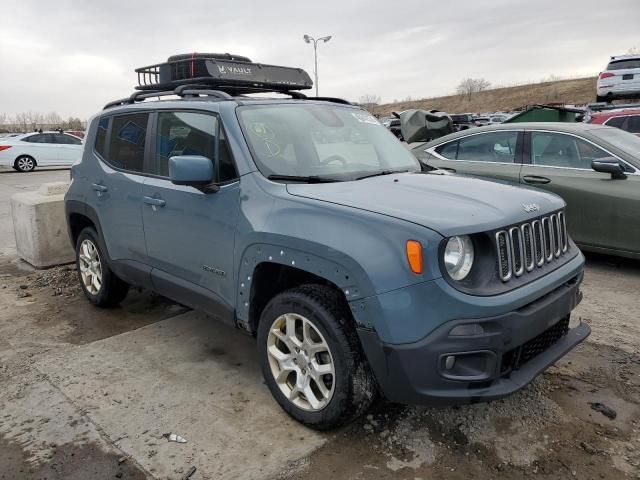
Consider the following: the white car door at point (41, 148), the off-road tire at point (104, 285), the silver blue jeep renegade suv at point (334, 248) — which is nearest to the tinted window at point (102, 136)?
the silver blue jeep renegade suv at point (334, 248)

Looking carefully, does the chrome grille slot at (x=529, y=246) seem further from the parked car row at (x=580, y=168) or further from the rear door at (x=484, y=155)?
the rear door at (x=484, y=155)

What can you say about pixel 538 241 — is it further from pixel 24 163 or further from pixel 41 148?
pixel 24 163

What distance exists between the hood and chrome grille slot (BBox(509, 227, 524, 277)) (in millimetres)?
60

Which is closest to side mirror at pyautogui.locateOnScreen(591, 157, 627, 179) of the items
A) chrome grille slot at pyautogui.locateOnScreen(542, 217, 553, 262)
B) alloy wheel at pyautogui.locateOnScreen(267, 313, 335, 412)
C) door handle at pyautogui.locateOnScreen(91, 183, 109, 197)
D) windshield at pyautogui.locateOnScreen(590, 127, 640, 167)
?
windshield at pyautogui.locateOnScreen(590, 127, 640, 167)

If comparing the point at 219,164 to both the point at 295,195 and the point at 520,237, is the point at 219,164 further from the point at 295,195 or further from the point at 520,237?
the point at 520,237

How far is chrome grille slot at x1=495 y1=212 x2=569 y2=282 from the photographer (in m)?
2.67

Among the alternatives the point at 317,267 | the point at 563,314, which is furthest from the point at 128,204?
the point at 563,314

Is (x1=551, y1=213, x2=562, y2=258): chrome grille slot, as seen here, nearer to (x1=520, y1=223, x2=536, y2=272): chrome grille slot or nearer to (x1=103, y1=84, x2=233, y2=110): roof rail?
(x1=520, y1=223, x2=536, y2=272): chrome grille slot

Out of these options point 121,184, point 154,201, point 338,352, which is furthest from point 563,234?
point 121,184

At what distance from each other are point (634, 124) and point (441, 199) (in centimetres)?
840

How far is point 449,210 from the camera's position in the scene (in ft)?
8.78

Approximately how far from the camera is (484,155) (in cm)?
673

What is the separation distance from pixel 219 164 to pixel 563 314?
2.21 m

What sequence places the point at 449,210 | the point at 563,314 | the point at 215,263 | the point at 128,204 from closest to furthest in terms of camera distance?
the point at 449,210
the point at 563,314
the point at 215,263
the point at 128,204
